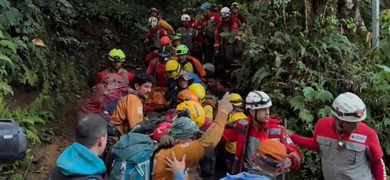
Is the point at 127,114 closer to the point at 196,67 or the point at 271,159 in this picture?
the point at 271,159

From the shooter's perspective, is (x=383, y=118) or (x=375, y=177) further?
(x=383, y=118)

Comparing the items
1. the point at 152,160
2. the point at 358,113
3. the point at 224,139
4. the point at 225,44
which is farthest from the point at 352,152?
the point at 225,44

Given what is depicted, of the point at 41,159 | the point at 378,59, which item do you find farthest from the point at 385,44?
the point at 41,159

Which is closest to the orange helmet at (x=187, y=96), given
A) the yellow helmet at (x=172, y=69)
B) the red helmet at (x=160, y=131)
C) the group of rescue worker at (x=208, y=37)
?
the yellow helmet at (x=172, y=69)

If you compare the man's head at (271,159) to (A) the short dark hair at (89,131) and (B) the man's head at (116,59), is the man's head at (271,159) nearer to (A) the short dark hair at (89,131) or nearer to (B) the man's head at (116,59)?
(A) the short dark hair at (89,131)

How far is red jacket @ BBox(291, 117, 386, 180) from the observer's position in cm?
491

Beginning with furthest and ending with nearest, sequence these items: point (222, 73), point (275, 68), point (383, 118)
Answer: point (222, 73), point (275, 68), point (383, 118)

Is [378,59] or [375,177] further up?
[378,59]

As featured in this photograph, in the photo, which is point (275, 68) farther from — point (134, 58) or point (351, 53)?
point (134, 58)

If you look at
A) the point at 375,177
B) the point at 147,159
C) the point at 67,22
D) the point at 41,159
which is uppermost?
the point at 67,22

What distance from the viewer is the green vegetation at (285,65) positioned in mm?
7879

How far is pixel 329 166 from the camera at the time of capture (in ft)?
16.8

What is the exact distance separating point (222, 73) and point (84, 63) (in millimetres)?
3448

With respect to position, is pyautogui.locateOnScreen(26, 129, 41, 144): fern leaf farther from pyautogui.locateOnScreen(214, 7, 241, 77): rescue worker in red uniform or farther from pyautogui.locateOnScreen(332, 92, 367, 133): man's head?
pyautogui.locateOnScreen(214, 7, 241, 77): rescue worker in red uniform
